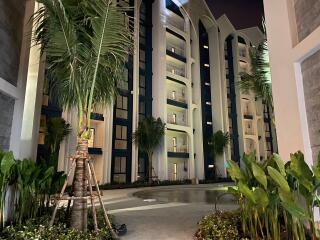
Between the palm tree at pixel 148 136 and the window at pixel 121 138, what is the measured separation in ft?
3.06

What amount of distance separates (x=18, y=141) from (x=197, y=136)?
67.7ft

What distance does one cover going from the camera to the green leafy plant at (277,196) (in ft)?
9.17

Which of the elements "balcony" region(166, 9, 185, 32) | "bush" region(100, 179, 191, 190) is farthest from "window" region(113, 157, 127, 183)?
"balcony" region(166, 9, 185, 32)

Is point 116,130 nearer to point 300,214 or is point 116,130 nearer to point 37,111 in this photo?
point 37,111

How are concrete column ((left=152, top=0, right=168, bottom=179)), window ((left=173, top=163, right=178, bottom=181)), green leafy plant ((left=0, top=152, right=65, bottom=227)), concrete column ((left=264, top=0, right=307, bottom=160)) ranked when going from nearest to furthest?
green leafy plant ((left=0, top=152, right=65, bottom=227))
concrete column ((left=264, top=0, right=307, bottom=160))
concrete column ((left=152, top=0, right=168, bottom=179))
window ((left=173, top=163, right=178, bottom=181))

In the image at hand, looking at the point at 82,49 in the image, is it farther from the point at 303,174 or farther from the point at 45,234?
the point at 303,174

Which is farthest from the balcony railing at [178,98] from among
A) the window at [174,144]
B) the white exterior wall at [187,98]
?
the window at [174,144]

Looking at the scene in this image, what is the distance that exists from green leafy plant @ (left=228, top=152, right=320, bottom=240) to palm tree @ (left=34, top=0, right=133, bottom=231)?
2546 mm

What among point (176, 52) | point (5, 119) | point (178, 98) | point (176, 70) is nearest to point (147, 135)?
point (178, 98)

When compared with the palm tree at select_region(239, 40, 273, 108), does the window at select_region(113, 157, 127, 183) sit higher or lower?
lower

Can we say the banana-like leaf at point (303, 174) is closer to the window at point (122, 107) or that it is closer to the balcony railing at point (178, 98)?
the window at point (122, 107)

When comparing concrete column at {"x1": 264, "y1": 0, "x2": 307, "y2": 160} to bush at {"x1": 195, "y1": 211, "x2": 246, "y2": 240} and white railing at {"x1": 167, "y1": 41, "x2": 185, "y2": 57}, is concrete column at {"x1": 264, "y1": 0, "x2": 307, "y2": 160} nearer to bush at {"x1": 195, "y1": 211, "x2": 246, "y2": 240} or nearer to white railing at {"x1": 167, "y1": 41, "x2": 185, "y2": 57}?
bush at {"x1": 195, "y1": 211, "x2": 246, "y2": 240}

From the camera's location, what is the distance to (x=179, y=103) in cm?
2364

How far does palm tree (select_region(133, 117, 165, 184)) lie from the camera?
18.8 m
